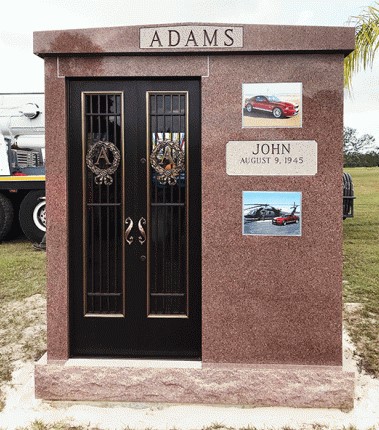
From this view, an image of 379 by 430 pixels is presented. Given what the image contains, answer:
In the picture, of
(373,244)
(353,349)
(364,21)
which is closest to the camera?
(353,349)

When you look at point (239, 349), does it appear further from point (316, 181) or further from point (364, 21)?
point (364, 21)

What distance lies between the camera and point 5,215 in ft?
38.7

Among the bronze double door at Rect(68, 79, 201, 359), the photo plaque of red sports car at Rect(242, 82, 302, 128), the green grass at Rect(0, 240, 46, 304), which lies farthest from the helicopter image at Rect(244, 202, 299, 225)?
the green grass at Rect(0, 240, 46, 304)

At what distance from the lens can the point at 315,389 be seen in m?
3.93

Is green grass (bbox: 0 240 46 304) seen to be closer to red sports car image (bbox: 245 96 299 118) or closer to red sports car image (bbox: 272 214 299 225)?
red sports car image (bbox: 272 214 299 225)

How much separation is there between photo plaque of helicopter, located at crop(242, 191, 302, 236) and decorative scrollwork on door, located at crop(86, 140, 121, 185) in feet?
3.37

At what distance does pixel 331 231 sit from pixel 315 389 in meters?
1.18

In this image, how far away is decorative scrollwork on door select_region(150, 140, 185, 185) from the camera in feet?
13.3

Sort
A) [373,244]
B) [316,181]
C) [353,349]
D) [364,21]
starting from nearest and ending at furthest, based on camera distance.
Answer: [316,181] → [353,349] → [364,21] → [373,244]

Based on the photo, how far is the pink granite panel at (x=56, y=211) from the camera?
13.0ft

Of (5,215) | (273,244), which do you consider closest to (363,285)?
(273,244)

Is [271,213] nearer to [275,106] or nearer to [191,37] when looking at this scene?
[275,106]

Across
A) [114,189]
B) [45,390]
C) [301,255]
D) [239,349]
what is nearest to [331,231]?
[301,255]

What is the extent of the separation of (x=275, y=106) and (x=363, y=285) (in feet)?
15.7
